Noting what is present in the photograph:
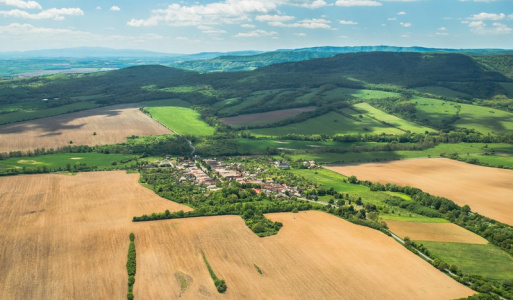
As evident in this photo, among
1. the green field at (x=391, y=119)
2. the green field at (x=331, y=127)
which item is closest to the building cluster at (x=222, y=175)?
the green field at (x=331, y=127)

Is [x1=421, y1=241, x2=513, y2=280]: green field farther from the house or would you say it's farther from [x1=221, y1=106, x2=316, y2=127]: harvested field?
[x1=221, y1=106, x2=316, y2=127]: harvested field

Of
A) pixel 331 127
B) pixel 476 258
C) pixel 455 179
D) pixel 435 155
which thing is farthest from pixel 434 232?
pixel 331 127

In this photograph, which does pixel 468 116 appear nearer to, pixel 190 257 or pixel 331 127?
pixel 331 127

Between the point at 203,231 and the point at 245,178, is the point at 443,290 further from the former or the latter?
the point at 245,178

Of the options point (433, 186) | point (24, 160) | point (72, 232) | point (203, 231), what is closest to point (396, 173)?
point (433, 186)

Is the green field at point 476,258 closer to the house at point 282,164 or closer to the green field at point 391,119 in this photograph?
the house at point 282,164

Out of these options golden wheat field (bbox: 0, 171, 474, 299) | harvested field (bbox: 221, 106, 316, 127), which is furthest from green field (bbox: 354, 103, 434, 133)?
golden wheat field (bbox: 0, 171, 474, 299)
